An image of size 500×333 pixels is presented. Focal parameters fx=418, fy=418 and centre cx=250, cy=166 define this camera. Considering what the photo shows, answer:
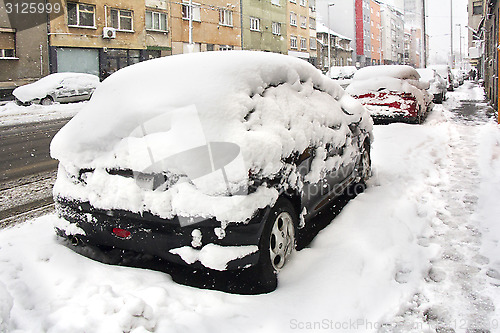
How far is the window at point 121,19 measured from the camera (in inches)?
1120

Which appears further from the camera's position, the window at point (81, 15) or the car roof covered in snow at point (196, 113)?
the window at point (81, 15)

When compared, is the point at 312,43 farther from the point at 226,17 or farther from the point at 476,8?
the point at 226,17

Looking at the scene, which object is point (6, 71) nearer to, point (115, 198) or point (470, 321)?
point (115, 198)

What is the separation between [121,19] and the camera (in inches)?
1143

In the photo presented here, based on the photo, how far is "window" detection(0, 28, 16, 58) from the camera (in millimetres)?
22922

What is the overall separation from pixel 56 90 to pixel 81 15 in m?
9.66

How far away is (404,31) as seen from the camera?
113000mm

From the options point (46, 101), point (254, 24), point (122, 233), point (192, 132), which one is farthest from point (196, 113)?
point (254, 24)

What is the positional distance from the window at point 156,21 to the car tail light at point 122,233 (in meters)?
30.2

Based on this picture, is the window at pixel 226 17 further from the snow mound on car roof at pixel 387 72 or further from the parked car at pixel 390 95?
the parked car at pixel 390 95

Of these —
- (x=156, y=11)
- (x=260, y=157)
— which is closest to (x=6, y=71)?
(x=156, y=11)

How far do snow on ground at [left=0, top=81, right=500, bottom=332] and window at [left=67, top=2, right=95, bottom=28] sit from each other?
83.0 ft

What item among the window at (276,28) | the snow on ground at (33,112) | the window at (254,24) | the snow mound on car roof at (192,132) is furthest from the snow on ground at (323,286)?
the window at (276,28)

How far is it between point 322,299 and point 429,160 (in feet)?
17.4
